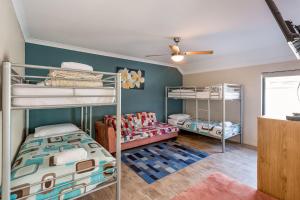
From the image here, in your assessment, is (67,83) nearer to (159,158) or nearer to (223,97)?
(159,158)

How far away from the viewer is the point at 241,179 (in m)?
2.24

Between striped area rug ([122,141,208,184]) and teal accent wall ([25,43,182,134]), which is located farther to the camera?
teal accent wall ([25,43,182,134])

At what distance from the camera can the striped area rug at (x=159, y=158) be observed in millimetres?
2443

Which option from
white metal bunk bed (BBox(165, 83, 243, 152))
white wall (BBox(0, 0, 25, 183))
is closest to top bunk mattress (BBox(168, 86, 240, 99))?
white metal bunk bed (BBox(165, 83, 243, 152))

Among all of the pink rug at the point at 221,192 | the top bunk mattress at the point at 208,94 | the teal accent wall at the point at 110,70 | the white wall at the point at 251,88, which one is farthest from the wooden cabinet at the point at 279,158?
the teal accent wall at the point at 110,70

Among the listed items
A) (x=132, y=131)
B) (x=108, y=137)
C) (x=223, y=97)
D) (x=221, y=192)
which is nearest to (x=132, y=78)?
(x=132, y=131)

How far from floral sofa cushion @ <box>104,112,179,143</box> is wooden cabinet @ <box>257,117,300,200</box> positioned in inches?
93.8

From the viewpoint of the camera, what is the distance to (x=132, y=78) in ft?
13.8

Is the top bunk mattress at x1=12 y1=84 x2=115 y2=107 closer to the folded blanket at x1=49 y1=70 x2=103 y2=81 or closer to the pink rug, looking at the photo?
the folded blanket at x1=49 y1=70 x2=103 y2=81

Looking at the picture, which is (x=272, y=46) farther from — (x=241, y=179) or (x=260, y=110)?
(x=241, y=179)

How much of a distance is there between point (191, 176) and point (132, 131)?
64.1 inches

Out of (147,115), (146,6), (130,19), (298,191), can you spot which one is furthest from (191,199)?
(147,115)

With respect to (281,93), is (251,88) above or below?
above

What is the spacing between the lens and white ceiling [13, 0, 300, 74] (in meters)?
1.78
